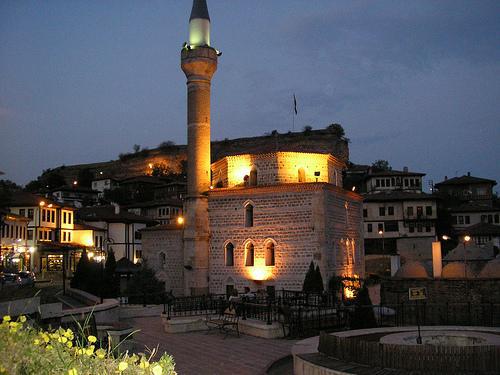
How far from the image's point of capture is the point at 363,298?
16625 millimetres

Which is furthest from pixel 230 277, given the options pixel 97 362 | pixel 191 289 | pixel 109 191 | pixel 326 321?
pixel 109 191

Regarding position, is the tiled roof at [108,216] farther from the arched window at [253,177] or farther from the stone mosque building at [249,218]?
the arched window at [253,177]

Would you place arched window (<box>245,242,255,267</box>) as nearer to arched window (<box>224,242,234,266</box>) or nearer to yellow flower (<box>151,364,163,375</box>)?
arched window (<box>224,242,234,266</box>)

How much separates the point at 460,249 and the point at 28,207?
31853 millimetres

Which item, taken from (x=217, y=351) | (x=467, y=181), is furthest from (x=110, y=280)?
(x=467, y=181)

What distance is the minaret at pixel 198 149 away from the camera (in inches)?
1182

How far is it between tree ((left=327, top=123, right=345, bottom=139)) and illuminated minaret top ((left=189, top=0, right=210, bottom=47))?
47725 millimetres

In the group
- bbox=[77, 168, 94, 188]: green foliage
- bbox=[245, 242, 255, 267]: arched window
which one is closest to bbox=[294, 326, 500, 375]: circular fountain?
bbox=[245, 242, 255, 267]: arched window

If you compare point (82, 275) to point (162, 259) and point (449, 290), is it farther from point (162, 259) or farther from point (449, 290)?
point (449, 290)

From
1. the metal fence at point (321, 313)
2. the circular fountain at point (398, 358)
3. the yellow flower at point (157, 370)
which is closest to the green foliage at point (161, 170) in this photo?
the metal fence at point (321, 313)

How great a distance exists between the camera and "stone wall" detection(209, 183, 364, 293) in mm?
27594

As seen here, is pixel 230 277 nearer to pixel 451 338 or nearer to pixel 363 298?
A: pixel 363 298

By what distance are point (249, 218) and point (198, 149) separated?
5015 mm

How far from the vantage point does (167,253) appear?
3362cm
